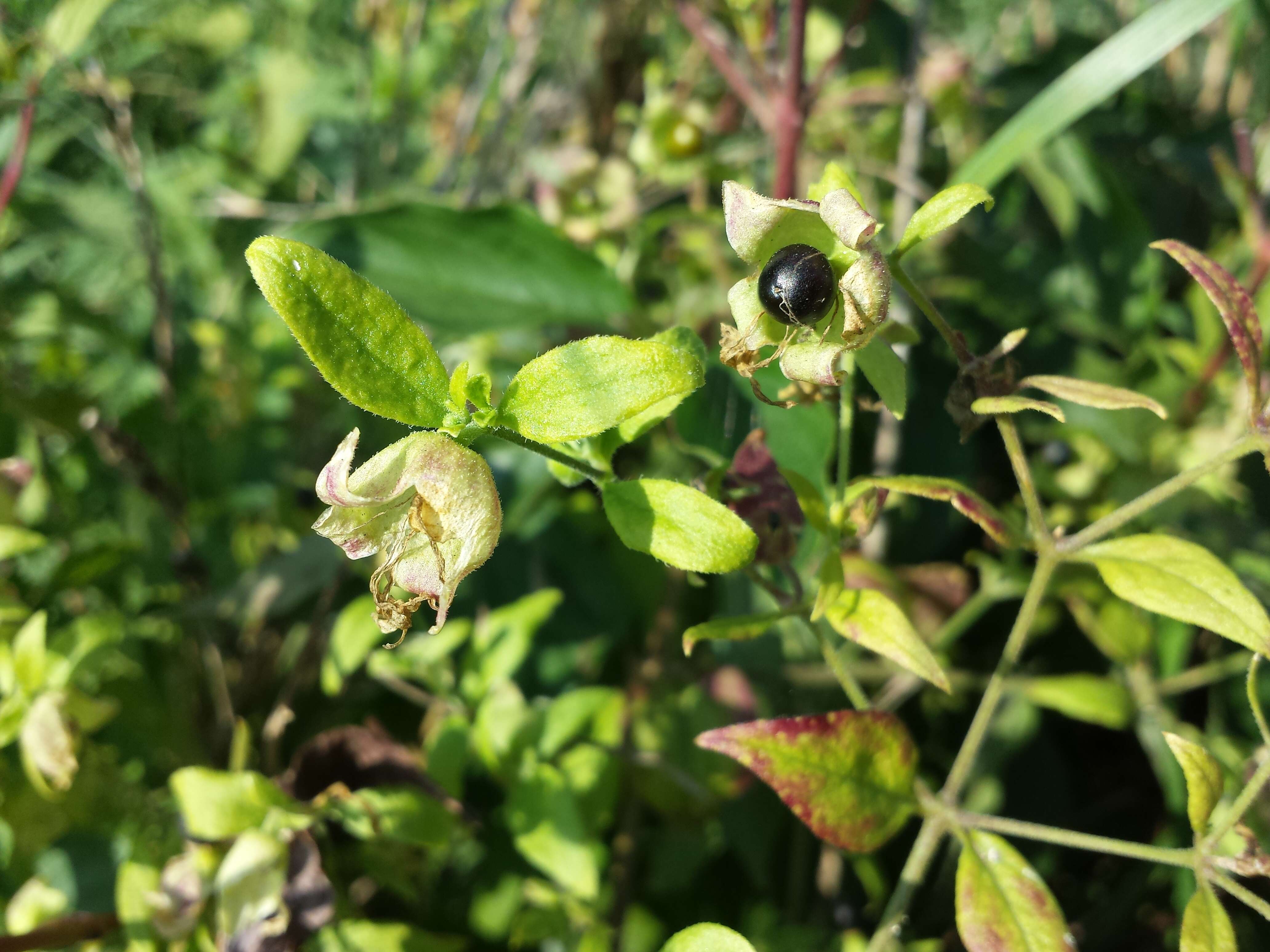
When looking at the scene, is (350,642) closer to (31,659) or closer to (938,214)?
(31,659)

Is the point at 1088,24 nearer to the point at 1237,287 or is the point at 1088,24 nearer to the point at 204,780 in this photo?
the point at 1237,287

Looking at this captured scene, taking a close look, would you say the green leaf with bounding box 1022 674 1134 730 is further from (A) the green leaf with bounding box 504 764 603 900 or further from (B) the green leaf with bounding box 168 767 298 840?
(B) the green leaf with bounding box 168 767 298 840

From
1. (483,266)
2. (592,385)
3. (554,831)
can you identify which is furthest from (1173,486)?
(483,266)

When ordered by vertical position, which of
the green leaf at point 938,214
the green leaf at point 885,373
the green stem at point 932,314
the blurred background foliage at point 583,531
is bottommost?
the blurred background foliage at point 583,531

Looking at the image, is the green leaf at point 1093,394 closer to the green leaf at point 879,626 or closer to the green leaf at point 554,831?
the green leaf at point 879,626

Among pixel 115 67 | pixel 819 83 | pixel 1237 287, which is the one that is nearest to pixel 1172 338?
pixel 819 83

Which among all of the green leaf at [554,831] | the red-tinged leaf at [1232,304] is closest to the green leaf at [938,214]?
the red-tinged leaf at [1232,304]
